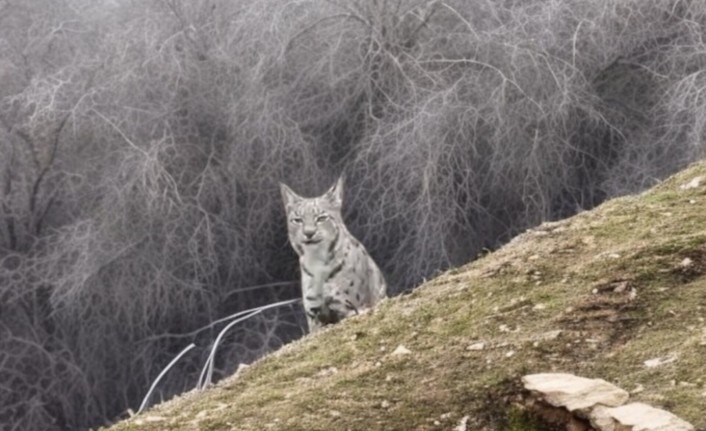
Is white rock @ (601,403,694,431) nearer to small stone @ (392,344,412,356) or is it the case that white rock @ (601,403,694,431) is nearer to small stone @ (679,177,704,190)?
small stone @ (392,344,412,356)

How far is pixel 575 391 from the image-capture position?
2.51 meters

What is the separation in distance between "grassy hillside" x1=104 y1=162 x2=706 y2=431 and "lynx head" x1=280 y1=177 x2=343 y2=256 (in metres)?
2.53

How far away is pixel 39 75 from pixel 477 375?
5.05 metres

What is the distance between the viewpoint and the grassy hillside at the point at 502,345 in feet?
8.65

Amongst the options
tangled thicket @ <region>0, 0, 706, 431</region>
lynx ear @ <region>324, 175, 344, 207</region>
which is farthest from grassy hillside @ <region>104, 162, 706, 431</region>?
tangled thicket @ <region>0, 0, 706, 431</region>

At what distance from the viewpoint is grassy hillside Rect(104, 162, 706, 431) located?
8.65 ft

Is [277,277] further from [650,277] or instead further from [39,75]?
[650,277]

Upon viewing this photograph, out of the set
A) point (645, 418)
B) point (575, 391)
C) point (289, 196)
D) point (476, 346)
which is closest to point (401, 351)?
point (476, 346)

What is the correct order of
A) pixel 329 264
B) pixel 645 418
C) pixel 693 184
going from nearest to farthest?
pixel 645 418 < pixel 693 184 < pixel 329 264

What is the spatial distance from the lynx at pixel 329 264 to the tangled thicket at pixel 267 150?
2.10 feet

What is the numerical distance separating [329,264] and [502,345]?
3.09 metres

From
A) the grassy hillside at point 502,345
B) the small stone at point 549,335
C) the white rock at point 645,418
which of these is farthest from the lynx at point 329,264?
the white rock at point 645,418

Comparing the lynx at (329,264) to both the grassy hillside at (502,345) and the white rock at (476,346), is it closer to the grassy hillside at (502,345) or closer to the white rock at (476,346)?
A: the grassy hillside at (502,345)

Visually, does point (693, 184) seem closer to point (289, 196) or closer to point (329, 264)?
point (329, 264)
